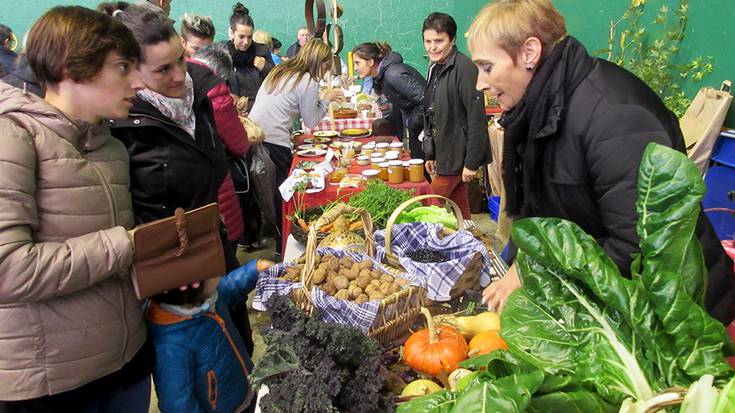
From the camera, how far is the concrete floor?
3297 millimetres

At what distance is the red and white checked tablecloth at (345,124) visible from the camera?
5.73 meters

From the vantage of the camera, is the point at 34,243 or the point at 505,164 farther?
the point at 505,164

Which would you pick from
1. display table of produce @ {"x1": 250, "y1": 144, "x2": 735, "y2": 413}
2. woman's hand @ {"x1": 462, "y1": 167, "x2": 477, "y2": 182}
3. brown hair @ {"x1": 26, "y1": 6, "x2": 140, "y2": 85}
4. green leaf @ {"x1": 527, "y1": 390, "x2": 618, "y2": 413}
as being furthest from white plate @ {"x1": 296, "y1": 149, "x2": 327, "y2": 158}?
green leaf @ {"x1": 527, "y1": 390, "x2": 618, "y2": 413}

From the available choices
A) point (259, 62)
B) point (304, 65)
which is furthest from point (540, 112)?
point (259, 62)

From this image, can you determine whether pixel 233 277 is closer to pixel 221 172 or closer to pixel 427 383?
pixel 221 172

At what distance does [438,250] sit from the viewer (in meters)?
2.11

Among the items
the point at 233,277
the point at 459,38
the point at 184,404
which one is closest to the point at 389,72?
the point at 233,277

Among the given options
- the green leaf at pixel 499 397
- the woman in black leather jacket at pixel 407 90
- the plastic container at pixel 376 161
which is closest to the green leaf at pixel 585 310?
the green leaf at pixel 499 397

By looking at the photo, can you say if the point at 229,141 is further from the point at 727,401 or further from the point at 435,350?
the point at 727,401

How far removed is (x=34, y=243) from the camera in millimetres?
1375

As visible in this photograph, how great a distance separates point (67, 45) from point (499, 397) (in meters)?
1.41

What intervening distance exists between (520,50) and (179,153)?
1286mm

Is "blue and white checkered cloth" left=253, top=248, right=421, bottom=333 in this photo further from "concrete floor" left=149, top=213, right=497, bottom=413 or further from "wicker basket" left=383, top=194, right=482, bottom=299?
"concrete floor" left=149, top=213, right=497, bottom=413

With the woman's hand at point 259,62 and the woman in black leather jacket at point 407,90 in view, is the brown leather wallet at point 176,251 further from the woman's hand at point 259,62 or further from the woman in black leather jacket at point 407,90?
the woman's hand at point 259,62
